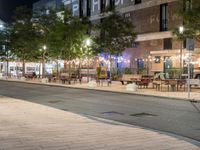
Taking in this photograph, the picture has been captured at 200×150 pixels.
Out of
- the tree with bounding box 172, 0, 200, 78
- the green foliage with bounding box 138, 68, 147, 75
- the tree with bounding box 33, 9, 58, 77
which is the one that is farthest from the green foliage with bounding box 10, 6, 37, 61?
the tree with bounding box 172, 0, 200, 78

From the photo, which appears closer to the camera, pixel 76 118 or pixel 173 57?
pixel 76 118

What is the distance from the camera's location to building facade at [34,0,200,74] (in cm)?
4784

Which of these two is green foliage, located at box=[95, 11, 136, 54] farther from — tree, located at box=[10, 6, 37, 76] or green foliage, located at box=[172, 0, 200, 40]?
tree, located at box=[10, 6, 37, 76]

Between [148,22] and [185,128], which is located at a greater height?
[148,22]

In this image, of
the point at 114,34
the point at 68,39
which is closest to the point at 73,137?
the point at 114,34

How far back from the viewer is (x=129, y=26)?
148 feet

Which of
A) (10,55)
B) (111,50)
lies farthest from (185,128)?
(10,55)

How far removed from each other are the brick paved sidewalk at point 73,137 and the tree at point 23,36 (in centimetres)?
4554

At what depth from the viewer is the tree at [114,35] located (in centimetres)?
4372

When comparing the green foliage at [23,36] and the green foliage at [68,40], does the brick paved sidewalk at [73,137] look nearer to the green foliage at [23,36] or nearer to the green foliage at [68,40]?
the green foliage at [68,40]

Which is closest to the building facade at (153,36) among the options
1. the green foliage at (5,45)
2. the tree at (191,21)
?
the tree at (191,21)

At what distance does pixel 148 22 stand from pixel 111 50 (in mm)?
11154

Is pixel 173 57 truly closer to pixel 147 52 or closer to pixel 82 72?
pixel 147 52

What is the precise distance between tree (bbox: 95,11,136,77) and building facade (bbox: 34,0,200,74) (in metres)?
3.32
